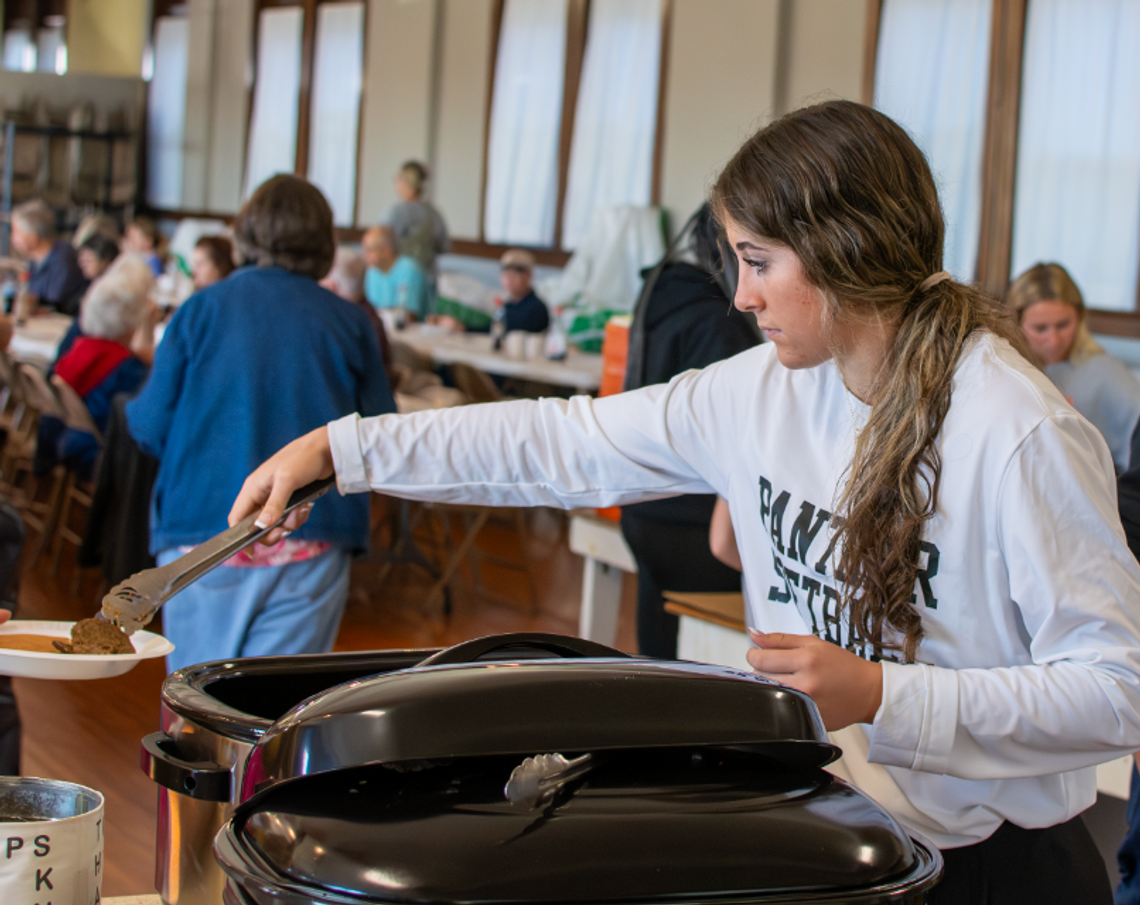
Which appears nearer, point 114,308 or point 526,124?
point 114,308

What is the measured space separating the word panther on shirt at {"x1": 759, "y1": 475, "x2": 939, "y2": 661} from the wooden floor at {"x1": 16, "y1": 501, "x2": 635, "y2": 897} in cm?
173

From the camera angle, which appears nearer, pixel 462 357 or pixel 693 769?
pixel 693 769

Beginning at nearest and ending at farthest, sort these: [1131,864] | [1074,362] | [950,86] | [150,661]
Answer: [1131,864], [150,661], [1074,362], [950,86]

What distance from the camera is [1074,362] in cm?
390

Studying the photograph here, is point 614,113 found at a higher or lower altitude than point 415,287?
higher

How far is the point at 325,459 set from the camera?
1.01 metres

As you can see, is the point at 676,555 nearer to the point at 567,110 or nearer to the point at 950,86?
the point at 950,86

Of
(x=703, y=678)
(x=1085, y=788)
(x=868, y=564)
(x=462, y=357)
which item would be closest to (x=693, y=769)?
(x=703, y=678)

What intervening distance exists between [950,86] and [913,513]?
6278 millimetres

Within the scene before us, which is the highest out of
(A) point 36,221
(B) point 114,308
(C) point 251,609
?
(A) point 36,221

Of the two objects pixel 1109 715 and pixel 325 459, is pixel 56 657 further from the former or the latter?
pixel 1109 715

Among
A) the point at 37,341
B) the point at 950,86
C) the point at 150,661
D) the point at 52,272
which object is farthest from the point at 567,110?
the point at 150,661

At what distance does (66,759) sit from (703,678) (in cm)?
279

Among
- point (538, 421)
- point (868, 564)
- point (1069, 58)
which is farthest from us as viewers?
point (1069, 58)
